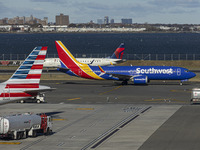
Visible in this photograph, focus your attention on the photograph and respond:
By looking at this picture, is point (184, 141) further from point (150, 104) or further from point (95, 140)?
point (150, 104)

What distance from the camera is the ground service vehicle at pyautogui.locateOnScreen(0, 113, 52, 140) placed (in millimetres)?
45219

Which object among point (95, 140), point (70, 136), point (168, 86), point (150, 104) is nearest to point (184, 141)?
point (95, 140)

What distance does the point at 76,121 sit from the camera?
188 ft

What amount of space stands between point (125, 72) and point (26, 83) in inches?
1879

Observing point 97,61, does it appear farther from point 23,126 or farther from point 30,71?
point 23,126

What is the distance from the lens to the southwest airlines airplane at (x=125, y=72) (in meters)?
95.2

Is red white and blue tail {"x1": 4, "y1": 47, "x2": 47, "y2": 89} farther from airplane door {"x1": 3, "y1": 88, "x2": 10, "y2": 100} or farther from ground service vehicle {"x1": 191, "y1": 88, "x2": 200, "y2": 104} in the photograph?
ground service vehicle {"x1": 191, "y1": 88, "x2": 200, "y2": 104}

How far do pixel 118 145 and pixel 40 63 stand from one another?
1420cm

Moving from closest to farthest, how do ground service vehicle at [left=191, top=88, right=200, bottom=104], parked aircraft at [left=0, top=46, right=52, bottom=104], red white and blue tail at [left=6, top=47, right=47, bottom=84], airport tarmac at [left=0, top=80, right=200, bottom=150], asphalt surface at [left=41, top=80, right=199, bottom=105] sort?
airport tarmac at [left=0, top=80, right=200, bottom=150]
parked aircraft at [left=0, top=46, right=52, bottom=104]
red white and blue tail at [left=6, top=47, right=47, bottom=84]
ground service vehicle at [left=191, top=88, right=200, bottom=104]
asphalt surface at [left=41, top=80, right=199, bottom=105]

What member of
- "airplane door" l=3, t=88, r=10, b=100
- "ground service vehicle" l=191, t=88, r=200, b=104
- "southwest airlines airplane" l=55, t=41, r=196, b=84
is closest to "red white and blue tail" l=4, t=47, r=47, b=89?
"airplane door" l=3, t=88, r=10, b=100

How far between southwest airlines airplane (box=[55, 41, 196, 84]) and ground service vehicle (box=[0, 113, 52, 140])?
4860cm

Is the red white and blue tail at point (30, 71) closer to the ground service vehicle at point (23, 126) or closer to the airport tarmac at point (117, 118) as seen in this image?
the ground service vehicle at point (23, 126)

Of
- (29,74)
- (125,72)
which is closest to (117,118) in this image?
(29,74)

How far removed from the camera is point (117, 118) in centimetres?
5919
